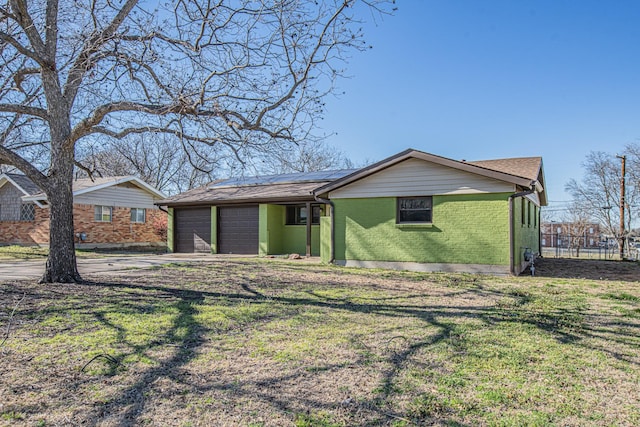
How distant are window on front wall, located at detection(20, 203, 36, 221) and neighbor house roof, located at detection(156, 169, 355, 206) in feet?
27.2

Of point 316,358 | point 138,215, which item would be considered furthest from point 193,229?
point 316,358

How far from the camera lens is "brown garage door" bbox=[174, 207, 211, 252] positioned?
17.7 meters

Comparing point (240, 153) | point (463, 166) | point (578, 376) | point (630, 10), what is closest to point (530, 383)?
point (578, 376)

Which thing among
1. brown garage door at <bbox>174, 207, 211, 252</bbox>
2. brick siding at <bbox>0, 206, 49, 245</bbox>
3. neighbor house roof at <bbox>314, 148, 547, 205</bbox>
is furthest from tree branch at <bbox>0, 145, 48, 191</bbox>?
brick siding at <bbox>0, 206, 49, 245</bbox>

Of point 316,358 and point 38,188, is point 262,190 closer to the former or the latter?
point 38,188

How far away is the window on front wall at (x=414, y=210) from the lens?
11359 millimetres

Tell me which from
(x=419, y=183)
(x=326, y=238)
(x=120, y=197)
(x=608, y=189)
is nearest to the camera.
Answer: (x=419, y=183)

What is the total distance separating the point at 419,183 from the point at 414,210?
79 cm

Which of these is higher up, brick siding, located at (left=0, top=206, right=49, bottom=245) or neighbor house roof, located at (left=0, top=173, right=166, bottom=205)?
neighbor house roof, located at (left=0, top=173, right=166, bottom=205)

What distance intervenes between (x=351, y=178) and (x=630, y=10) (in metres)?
8.23

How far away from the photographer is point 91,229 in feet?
67.7

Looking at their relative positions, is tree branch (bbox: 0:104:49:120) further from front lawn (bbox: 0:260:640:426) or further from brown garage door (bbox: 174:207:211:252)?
brown garage door (bbox: 174:207:211:252)

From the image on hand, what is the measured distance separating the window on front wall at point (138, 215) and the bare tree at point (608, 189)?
1082 inches

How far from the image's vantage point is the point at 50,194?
7820 mm
